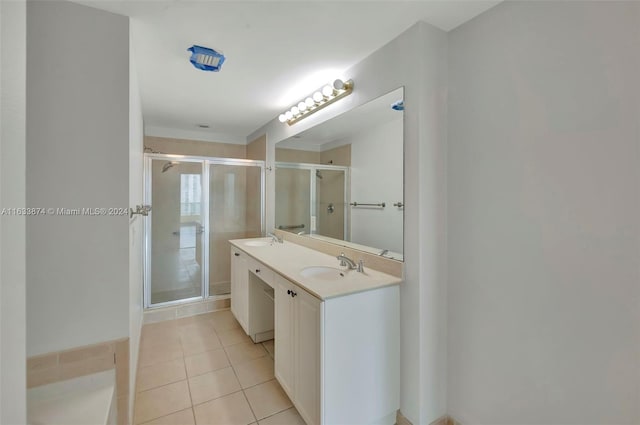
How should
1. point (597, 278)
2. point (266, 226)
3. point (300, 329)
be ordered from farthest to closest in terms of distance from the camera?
point (266, 226) < point (300, 329) < point (597, 278)

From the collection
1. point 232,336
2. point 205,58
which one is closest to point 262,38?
point 205,58

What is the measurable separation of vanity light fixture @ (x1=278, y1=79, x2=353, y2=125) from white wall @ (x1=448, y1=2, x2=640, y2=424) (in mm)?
716

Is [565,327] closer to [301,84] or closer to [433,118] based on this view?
[433,118]

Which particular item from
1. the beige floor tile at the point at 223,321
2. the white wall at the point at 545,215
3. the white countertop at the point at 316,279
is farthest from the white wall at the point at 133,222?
the white wall at the point at 545,215

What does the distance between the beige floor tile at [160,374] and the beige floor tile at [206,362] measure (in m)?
0.05

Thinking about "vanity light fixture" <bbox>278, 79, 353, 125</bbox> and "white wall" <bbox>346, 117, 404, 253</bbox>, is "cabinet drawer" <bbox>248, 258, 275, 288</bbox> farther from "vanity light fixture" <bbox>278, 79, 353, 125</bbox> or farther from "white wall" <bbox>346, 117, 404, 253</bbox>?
"vanity light fixture" <bbox>278, 79, 353, 125</bbox>

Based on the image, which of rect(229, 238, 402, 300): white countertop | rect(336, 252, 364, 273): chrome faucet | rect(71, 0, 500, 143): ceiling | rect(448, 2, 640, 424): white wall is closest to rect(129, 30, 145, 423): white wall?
rect(71, 0, 500, 143): ceiling

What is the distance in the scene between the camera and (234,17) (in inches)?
58.4

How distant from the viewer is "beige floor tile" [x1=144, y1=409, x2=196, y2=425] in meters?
1.65

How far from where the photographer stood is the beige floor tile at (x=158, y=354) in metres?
2.28

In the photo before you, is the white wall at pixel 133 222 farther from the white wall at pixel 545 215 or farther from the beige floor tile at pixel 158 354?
the white wall at pixel 545 215

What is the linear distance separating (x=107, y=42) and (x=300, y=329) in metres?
1.77

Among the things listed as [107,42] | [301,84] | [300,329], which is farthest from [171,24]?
[300,329]

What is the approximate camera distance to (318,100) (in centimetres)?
229
